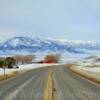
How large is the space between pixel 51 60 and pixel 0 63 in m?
105

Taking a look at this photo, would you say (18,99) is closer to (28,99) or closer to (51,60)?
(28,99)

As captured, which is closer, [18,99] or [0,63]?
[18,99]

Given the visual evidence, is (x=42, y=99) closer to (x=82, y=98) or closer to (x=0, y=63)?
(x=82, y=98)

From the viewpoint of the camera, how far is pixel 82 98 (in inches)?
592

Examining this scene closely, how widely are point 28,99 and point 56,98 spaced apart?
126cm

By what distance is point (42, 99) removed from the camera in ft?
49.2

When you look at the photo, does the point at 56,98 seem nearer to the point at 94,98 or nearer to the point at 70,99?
the point at 70,99

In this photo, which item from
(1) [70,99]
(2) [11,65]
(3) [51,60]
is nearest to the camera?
(1) [70,99]

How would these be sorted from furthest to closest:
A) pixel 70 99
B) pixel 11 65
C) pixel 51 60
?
pixel 51 60
pixel 11 65
pixel 70 99

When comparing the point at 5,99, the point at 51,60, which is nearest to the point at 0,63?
the point at 5,99

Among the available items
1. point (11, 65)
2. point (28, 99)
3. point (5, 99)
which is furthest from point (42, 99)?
point (11, 65)

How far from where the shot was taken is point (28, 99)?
15.1 metres

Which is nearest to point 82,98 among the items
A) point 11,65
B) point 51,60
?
point 11,65

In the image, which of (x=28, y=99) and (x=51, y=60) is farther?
(x=51, y=60)
